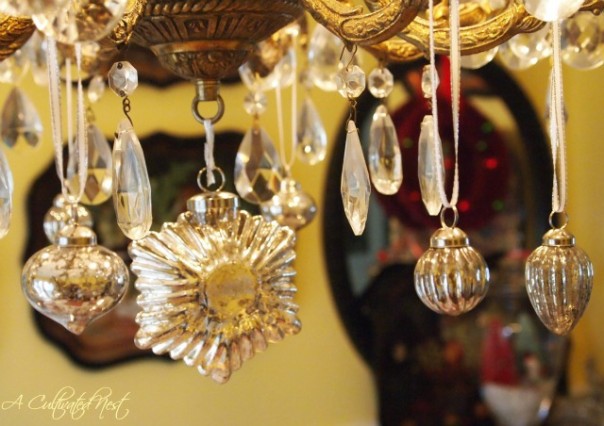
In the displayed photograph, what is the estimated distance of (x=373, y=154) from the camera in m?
0.77

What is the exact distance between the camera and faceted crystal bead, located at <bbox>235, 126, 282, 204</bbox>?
834mm

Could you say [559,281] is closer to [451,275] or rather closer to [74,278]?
[451,275]

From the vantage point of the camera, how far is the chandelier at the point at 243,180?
0.54 m

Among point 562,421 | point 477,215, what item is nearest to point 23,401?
point 477,215

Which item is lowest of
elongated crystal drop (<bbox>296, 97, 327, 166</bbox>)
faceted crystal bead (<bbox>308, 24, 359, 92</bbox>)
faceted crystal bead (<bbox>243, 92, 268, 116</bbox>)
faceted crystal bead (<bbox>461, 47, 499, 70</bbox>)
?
elongated crystal drop (<bbox>296, 97, 327, 166</bbox>)

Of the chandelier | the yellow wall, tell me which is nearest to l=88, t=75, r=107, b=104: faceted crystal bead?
the chandelier

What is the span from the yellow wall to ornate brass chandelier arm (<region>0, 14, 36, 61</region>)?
Result: 976 millimetres

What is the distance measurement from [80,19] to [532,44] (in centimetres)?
47

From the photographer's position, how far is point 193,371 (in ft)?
5.65

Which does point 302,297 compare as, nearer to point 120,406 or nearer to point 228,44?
point 120,406

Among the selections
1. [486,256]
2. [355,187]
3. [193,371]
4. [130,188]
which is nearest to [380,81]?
[355,187]

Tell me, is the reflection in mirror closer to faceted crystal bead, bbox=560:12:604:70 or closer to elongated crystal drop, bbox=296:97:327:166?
elongated crystal drop, bbox=296:97:327:166

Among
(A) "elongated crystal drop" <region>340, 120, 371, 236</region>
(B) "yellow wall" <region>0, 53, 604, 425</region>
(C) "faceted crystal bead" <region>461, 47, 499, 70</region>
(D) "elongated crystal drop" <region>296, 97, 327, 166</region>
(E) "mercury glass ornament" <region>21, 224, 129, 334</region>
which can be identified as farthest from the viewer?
(B) "yellow wall" <region>0, 53, 604, 425</region>

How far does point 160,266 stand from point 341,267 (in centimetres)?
129
